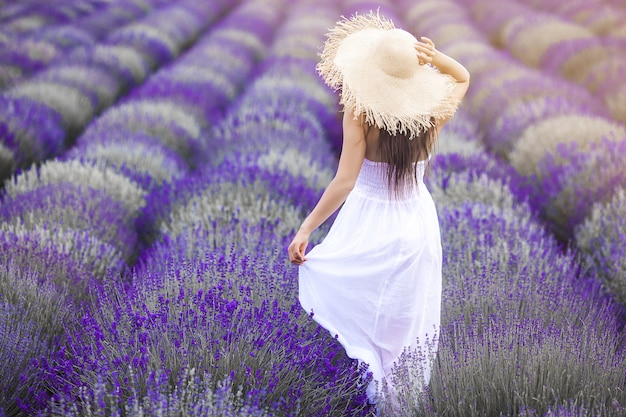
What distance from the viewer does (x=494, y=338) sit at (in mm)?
2395

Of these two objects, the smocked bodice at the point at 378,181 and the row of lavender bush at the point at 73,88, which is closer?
the smocked bodice at the point at 378,181

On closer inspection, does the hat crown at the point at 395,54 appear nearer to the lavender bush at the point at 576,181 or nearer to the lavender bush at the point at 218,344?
the lavender bush at the point at 218,344

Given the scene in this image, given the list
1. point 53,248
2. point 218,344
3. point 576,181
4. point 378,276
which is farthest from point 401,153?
point 576,181

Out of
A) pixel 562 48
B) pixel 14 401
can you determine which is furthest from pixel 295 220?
pixel 562 48

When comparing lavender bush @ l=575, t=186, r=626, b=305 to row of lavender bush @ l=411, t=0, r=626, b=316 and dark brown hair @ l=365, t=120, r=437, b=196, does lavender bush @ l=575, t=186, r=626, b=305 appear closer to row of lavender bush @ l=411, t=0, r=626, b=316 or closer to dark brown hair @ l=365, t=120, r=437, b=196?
row of lavender bush @ l=411, t=0, r=626, b=316

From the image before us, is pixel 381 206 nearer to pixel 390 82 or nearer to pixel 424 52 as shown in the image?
pixel 390 82

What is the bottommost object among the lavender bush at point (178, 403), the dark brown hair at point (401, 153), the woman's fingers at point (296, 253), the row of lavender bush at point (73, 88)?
the row of lavender bush at point (73, 88)

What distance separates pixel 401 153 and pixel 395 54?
1.18ft

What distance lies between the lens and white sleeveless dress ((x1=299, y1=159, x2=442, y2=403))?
2.43m

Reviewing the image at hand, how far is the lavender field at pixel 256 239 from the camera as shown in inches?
85.0

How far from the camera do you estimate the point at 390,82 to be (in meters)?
2.27

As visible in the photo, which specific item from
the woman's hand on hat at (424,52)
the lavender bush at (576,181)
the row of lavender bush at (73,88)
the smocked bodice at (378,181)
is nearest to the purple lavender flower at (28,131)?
the row of lavender bush at (73,88)

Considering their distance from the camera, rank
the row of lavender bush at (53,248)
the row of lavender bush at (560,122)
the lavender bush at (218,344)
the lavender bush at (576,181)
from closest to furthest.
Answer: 1. the lavender bush at (218,344)
2. the row of lavender bush at (53,248)
3. the row of lavender bush at (560,122)
4. the lavender bush at (576,181)

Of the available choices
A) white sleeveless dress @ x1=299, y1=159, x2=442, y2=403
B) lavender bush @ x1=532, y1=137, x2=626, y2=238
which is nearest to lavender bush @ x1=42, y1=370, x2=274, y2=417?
white sleeveless dress @ x1=299, y1=159, x2=442, y2=403
